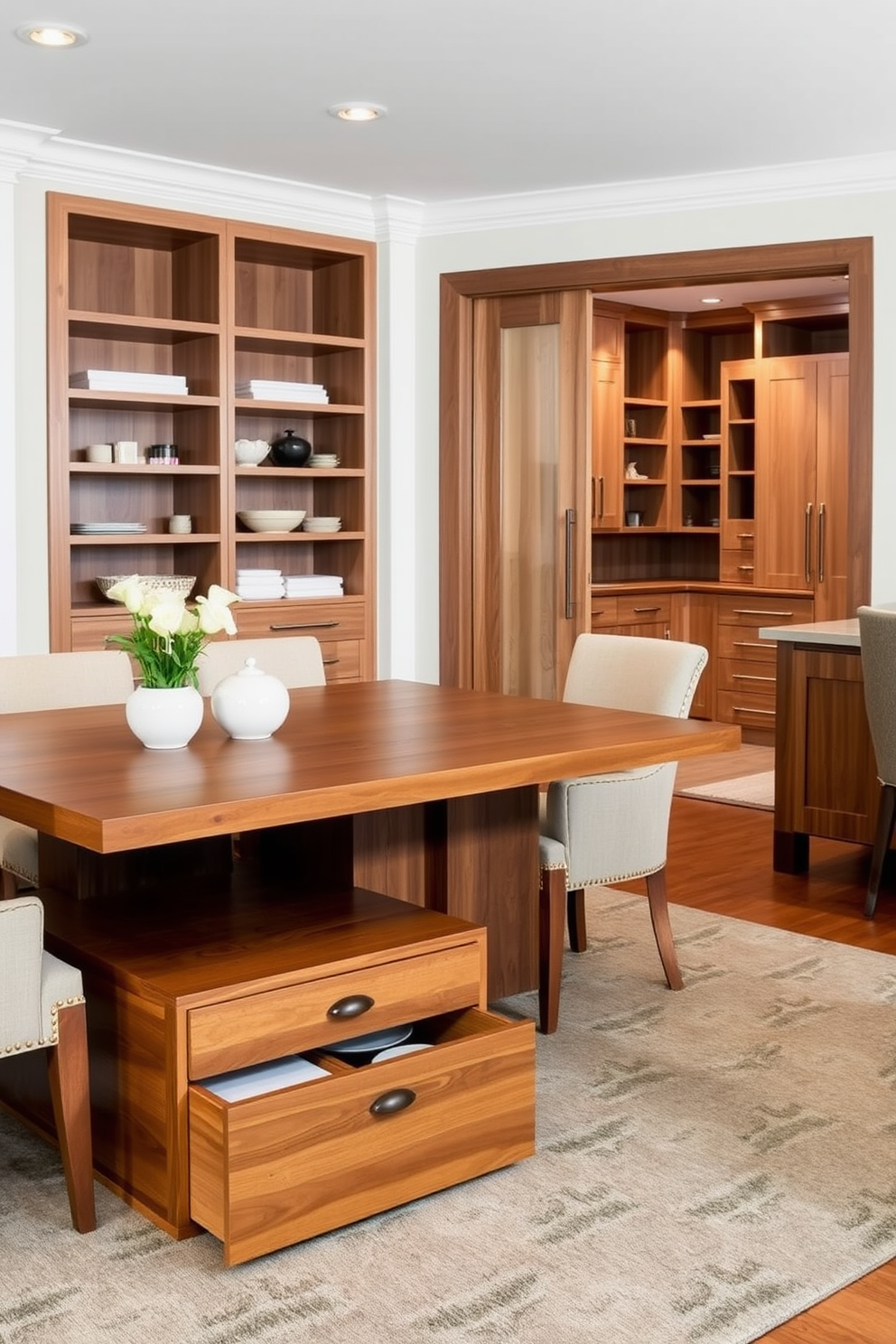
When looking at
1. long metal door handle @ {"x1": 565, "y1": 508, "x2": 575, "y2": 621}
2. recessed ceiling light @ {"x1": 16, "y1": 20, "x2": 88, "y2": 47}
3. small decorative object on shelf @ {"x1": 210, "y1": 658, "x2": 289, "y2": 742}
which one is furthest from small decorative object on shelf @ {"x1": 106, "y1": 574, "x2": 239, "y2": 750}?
long metal door handle @ {"x1": 565, "y1": 508, "x2": 575, "y2": 621}

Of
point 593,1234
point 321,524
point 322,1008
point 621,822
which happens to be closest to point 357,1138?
point 322,1008

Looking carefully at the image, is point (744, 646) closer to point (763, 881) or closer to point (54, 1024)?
point (763, 881)

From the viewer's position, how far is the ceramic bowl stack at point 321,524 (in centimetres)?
599

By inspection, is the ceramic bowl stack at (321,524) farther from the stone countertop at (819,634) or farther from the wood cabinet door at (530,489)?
the stone countertop at (819,634)

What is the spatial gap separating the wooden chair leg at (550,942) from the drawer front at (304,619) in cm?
258

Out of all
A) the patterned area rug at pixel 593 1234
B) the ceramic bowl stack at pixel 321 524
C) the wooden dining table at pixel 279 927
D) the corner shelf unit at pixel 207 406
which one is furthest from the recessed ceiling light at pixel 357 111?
the patterned area rug at pixel 593 1234

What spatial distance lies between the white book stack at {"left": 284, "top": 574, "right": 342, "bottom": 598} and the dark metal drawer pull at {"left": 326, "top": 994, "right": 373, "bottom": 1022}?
352cm

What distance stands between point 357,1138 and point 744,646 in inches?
237

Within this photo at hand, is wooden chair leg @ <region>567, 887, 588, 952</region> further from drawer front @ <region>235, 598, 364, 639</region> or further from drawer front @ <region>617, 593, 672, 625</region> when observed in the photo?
drawer front @ <region>617, 593, 672, 625</region>

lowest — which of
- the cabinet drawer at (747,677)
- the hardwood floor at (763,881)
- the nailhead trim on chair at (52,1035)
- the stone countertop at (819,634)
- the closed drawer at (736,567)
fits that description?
the hardwood floor at (763,881)

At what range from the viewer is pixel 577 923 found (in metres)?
3.93

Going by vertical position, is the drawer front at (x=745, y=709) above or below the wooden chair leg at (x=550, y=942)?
above

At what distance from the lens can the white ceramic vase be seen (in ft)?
9.13

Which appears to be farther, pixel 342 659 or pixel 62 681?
pixel 342 659
